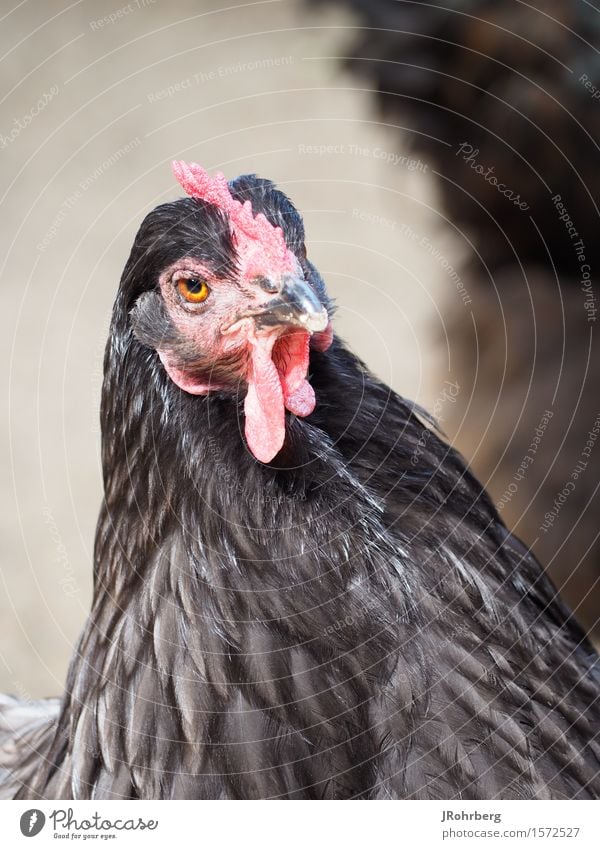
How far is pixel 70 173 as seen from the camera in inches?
123

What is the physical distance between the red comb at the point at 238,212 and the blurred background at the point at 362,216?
1.14m

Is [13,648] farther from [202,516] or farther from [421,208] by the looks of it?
[421,208]

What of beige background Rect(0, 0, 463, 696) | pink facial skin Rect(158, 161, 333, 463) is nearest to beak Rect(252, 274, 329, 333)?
pink facial skin Rect(158, 161, 333, 463)

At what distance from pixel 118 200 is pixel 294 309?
248 centimetres

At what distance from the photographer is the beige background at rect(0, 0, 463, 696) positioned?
246cm

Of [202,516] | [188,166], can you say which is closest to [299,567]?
[202,516]

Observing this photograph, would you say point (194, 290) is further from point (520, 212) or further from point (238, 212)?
point (520, 212)

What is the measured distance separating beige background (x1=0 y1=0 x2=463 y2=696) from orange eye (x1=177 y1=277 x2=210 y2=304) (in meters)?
1.50

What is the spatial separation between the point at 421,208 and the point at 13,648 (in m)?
1.64

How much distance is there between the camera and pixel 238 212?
2.86ft
